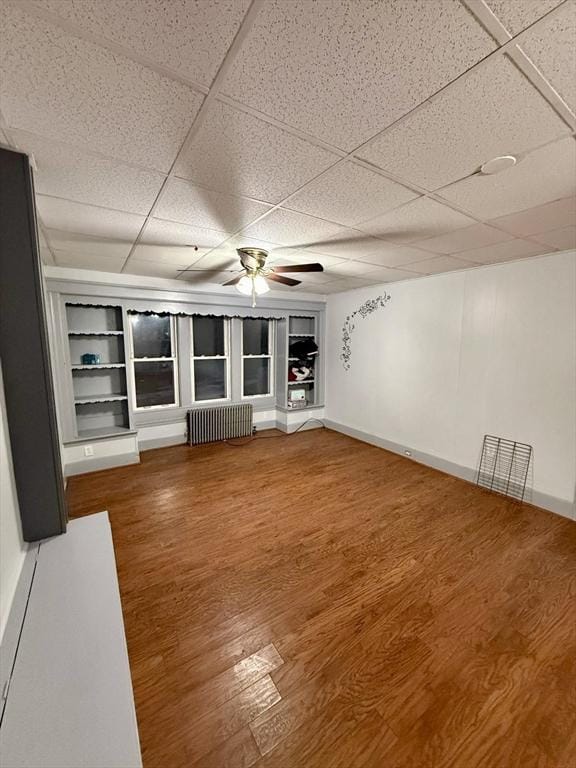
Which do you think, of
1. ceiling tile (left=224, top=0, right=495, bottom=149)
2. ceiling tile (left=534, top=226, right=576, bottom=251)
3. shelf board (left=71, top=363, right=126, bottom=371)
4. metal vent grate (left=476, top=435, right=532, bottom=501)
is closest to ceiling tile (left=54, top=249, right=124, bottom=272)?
shelf board (left=71, top=363, right=126, bottom=371)

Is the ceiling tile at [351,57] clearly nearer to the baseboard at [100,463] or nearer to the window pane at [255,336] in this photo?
the baseboard at [100,463]

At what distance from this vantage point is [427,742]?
1.30 m

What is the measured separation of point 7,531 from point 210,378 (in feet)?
13.3

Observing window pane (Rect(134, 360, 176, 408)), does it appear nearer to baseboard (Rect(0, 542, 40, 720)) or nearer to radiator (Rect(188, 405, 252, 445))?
radiator (Rect(188, 405, 252, 445))

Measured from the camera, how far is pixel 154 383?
15.8 feet

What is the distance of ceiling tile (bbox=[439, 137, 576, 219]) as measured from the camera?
1427 millimetres

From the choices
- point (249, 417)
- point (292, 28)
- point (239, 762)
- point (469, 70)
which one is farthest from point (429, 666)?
point (249, 417)

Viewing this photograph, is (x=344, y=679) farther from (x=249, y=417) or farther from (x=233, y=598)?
(x=249, y=417)

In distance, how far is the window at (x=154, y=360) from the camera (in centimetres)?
457

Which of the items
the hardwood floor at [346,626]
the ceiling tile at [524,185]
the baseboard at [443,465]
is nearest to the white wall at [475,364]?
the baseboard at [443,465]

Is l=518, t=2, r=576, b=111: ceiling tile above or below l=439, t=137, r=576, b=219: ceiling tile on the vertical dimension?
above

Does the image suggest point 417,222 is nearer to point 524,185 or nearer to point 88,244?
point 524,185

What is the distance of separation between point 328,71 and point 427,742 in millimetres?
2592

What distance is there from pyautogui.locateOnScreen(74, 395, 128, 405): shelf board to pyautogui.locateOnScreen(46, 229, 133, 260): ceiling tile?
6.02 feet
